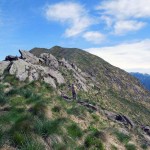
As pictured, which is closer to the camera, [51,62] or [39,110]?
[39,110]

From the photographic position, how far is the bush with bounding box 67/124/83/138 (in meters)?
20.5

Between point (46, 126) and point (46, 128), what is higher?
point (46, 126)

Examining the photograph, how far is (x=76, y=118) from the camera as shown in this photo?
80.5 feet

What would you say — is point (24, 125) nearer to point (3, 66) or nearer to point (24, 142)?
point (24, 142)

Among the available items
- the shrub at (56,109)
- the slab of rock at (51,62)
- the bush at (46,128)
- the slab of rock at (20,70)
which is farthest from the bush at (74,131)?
the slab of rock at (51,62)

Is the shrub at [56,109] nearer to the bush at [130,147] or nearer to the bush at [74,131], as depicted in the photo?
the bush at [74,131]

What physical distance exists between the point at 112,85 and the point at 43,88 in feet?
Answer: 384

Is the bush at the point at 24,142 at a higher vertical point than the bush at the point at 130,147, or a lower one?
higher

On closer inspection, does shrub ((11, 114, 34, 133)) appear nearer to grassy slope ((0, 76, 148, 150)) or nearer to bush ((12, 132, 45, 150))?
grassy slope ((0, 76, 148, 150))

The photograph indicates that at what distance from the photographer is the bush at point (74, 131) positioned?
20480 mm

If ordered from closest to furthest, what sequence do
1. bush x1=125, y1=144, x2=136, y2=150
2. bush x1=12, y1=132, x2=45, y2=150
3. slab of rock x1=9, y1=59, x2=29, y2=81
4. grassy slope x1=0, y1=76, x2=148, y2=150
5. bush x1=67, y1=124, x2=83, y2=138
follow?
bush x1=12, y1=132, x2=45, y2=150 < grassy slope x1=0, y1=76, x2=148, y2=150 < bush x1=67, y1=124, x2=83, y2=138 < bush x1=125, y1=144, x2=136, y2=150 < slab of rock x1=9, y1=59, x2=29, y2=81

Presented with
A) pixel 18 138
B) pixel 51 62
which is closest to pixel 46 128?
pixel 18 138

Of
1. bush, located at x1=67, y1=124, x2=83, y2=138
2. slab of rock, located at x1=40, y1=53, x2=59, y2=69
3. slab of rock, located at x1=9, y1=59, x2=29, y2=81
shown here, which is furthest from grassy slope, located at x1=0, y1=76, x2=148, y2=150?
slab of rock, located at x1=40, y1=53, x2=59, y2=69

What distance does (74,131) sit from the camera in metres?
20.9
